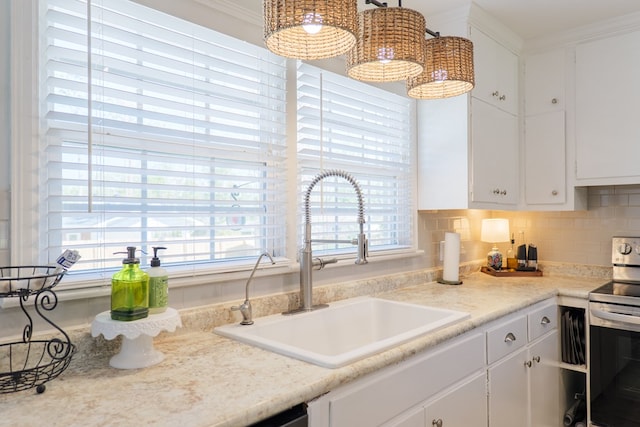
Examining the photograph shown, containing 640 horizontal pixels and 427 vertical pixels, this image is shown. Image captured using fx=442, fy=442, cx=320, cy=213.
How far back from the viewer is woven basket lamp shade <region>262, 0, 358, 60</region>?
1.16m

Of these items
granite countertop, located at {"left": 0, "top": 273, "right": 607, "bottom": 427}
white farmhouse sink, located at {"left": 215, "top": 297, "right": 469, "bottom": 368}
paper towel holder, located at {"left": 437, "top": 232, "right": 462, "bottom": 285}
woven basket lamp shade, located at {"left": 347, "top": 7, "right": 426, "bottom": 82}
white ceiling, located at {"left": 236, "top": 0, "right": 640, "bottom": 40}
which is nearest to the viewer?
granite countertop, located at {"left": 0, "top": 273, "right": 607, "bottom": 427}

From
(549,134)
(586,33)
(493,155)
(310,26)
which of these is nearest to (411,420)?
(310,26)

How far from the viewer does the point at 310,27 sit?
47.2 inches

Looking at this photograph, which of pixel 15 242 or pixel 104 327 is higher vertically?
pixel 15 242

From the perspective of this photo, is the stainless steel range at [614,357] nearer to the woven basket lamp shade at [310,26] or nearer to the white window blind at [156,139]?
the white window blind at [156,139]

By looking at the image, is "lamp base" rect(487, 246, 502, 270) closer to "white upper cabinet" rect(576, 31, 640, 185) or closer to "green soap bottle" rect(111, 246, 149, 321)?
"white upper cabinet" rect(576, 31, 640, 185)

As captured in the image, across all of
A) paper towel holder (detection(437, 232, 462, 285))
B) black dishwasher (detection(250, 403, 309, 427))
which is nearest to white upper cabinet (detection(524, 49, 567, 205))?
paper towel holder (detection(437, 232, 462, 285))

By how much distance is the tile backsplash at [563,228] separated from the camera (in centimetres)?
279

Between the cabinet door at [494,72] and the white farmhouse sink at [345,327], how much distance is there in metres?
1.32

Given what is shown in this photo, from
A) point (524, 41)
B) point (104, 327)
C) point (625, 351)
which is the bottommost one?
point (625, 351)

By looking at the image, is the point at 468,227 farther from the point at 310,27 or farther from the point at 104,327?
the point at 104,327

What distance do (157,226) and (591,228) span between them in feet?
9.16

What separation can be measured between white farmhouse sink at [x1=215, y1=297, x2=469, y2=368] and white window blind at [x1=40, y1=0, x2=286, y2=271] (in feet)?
1.06

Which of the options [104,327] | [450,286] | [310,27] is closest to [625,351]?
[450,286]
